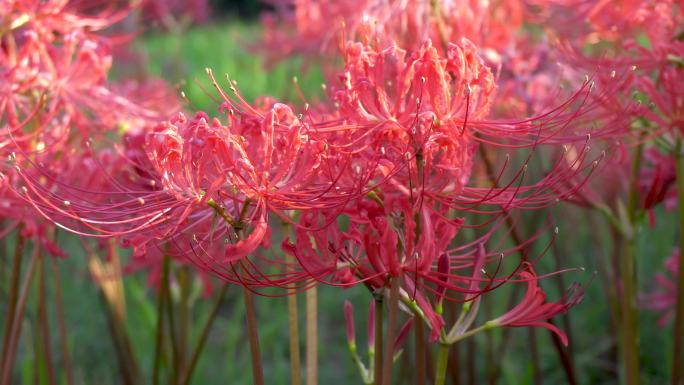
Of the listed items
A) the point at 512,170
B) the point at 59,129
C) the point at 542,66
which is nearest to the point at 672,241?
the point at 512,170

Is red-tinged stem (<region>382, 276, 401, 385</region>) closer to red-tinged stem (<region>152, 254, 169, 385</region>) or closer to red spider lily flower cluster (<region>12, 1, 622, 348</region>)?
red spider lily flower cluster (<region>12, 1, 622, 348</region>)

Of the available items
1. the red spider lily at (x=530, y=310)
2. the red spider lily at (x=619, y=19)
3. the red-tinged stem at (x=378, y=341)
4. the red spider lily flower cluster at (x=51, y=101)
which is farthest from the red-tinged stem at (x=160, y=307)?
the red spider lily at (x=619, y=19)

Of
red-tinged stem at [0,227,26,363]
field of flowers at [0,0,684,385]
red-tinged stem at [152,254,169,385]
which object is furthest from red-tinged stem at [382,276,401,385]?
red-tinged stem at [0,227,26,363]

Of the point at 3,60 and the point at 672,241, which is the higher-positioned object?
the point at 3,60

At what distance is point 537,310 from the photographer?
1218mm

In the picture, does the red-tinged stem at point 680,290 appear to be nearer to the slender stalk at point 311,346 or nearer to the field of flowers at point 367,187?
the field of flowers at point 367,187

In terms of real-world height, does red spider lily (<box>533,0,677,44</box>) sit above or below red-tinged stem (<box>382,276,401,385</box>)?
above

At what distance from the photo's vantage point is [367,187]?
1145 millimetres

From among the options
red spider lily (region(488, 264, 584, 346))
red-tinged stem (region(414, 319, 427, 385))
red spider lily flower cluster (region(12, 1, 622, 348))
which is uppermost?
red spider lily flower cluster (region(12, 1, 622, 348))

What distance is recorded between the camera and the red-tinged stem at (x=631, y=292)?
179cm

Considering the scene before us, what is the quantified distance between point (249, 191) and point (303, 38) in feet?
9.70

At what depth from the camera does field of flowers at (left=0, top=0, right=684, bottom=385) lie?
3.78 feet

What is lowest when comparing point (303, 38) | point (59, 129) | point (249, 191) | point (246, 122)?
point (249, 191)

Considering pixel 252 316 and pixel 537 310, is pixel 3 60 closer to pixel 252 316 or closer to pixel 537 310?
pixel 252 316
